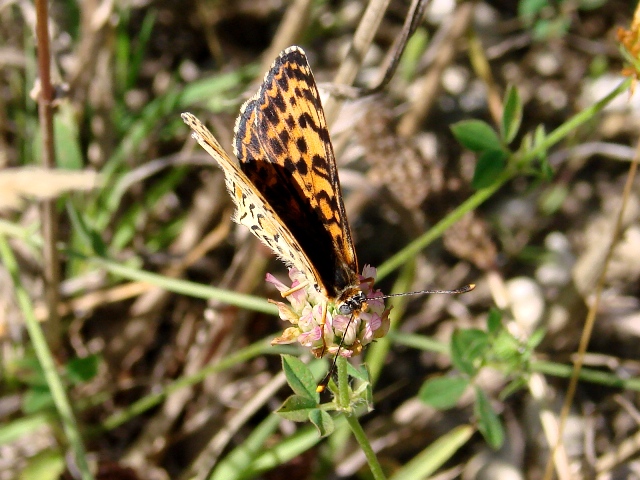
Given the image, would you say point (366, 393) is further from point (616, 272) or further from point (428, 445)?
point (616, 272)

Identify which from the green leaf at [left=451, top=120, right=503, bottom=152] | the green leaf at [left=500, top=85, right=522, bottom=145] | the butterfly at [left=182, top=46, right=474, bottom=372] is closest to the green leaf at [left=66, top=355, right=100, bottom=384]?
the butterfly at [left=182, top=46, right=474, bottom=372]

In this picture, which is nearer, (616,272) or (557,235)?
(616,272)

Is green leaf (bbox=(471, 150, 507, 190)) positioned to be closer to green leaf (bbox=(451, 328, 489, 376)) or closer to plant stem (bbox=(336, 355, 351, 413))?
green leaf (bbox=(451, 328, 489, 376))

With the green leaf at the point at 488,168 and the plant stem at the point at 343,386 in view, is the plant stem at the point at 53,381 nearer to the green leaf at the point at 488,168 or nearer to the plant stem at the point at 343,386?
the plant stem at the point at 343,386

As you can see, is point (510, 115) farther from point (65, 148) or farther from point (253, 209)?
point (65, 148)

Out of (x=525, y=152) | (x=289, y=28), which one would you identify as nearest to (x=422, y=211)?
(x=525, y=152)

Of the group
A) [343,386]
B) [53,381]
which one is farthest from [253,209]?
[53,381]
